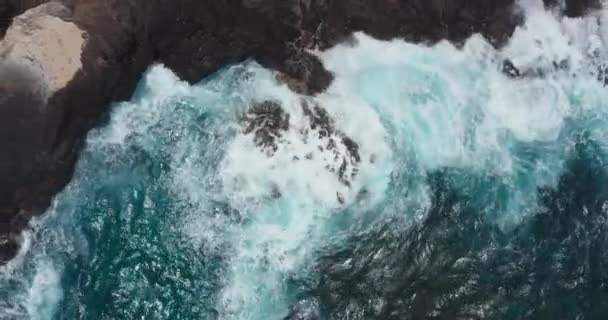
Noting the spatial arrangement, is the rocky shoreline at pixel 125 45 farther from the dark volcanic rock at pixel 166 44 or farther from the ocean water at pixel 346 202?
the ocean water at pixel 346 202

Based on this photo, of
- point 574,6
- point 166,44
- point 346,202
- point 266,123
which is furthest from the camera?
point 574,6

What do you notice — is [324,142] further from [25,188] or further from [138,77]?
[25,188]

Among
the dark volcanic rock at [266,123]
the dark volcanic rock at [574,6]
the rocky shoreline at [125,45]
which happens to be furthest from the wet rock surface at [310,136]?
the dark volcanic rock at [574,6]

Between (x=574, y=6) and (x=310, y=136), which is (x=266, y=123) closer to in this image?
(x=310, y=136)

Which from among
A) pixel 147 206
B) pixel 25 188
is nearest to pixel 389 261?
pixel 147 206

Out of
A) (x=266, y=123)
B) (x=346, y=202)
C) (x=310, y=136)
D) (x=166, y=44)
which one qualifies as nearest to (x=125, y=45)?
(x=166, y=44)

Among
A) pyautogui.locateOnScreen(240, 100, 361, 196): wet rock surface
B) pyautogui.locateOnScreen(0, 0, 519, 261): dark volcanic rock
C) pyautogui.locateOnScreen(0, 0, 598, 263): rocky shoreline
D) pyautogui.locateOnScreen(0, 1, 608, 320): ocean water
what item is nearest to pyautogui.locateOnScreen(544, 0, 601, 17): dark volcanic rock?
pyautogui.locateOnScreen(0, 0, 598, 263): rocky shoreline

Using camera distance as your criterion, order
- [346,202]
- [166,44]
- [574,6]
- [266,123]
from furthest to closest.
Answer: [574,6] < [166,44] < [266,123] < [346,202]

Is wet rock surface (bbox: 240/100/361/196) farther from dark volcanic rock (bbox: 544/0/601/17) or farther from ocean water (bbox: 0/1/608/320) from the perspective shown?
dark volcanic rock (bbox: 544/0/601/17)
